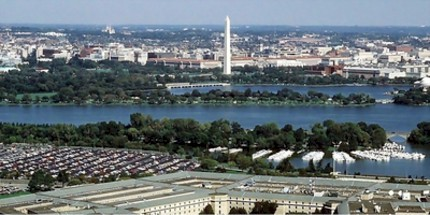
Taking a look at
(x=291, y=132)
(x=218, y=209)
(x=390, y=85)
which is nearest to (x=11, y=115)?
(x=291, y=132)

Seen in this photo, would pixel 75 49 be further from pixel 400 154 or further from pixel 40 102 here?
pixel 400 154

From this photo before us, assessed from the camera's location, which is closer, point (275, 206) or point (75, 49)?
point (275, 206)

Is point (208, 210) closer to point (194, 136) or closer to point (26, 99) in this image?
point (194, 136)

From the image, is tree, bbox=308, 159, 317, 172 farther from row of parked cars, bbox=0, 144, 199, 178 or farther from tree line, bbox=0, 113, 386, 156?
tree line, bbox=0, 113, 386, 156

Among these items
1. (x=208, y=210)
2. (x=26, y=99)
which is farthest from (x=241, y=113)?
(x=208, y=210)

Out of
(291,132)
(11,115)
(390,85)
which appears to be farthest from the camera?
(390,85)

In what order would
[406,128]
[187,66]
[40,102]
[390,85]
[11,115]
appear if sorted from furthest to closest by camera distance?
[187,66] → [390,85] → [40,102] → [11,115] → [406,128]

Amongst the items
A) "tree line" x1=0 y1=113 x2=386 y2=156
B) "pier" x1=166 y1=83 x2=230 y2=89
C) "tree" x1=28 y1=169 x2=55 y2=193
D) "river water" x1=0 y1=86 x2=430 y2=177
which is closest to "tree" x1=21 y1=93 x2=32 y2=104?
"river water" x1=0 y1=86 x2=430 y2=177

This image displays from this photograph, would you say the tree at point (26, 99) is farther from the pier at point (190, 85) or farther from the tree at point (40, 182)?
the tree at point (40, 182)
